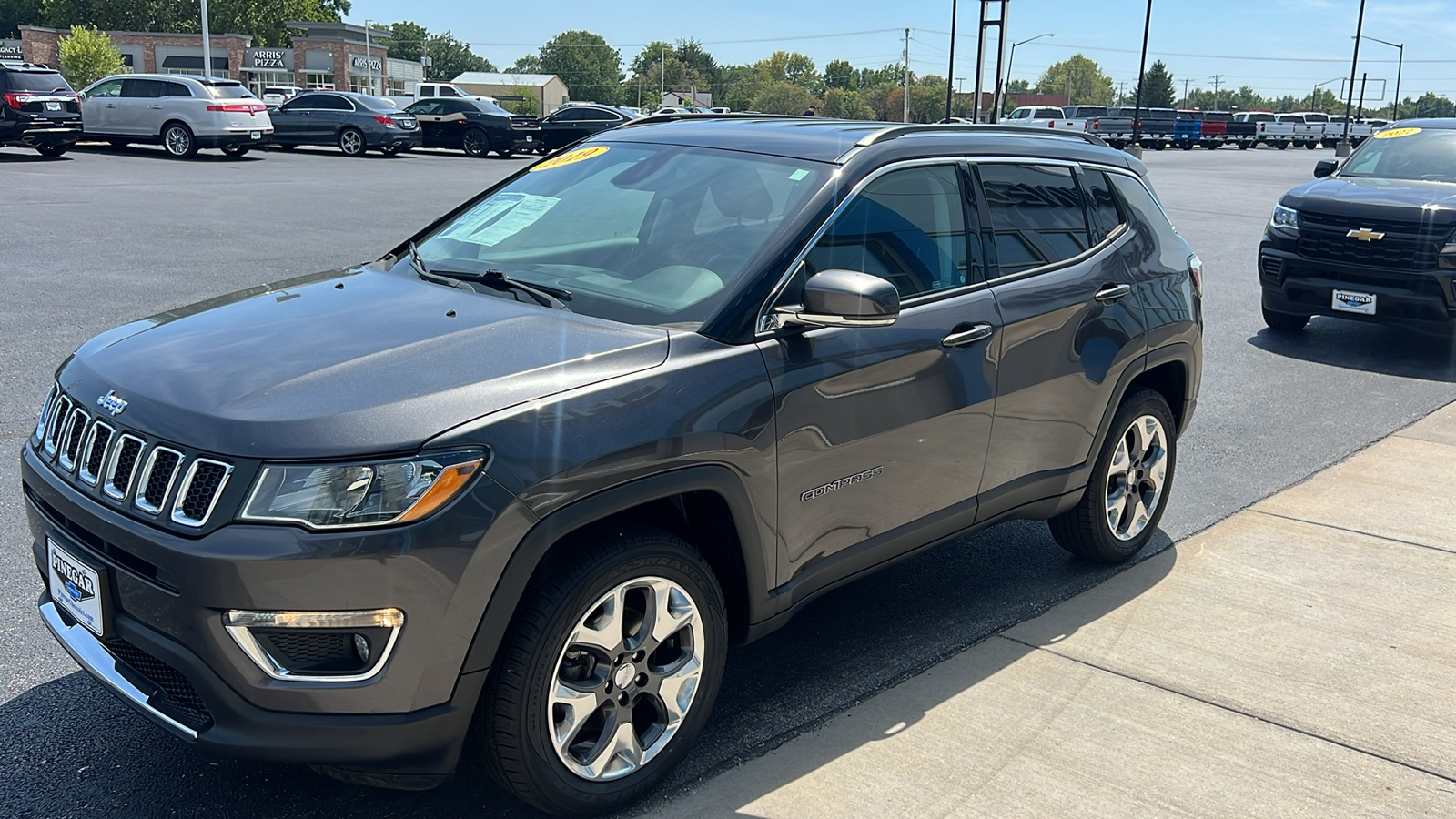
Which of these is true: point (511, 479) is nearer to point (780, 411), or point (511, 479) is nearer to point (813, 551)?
point (780, 411)

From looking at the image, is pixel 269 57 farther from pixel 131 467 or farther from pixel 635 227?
pixel 131 467

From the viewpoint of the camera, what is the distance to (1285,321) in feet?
35.0

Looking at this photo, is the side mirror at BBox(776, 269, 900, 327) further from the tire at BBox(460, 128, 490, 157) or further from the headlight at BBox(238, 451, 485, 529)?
the tire at BBox(460, 128, 490, 157)

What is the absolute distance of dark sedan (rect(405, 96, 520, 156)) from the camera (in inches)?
1243

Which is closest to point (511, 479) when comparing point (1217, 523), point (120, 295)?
point (1217, 523)

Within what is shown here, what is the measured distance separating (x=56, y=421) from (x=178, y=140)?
24.8m

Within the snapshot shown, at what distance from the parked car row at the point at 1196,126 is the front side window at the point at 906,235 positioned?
1770 inches

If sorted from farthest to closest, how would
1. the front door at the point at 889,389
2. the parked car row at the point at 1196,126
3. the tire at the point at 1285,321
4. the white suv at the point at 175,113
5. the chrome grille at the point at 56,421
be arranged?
1. the parked car row at the point at 1196,126
2. the white suv at the point at 175,113
3. the tire at the point at 1285,321
4. the front door at the point at 889,389
5. the chrome grille at the point at 56,421

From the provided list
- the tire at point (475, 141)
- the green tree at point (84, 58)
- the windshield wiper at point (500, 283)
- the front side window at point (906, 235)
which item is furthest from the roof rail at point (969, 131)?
the green tree at point (84, 58)

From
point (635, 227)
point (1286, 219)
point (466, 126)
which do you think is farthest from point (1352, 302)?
point (466, 126)

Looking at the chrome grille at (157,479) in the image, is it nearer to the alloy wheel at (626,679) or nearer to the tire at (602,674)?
the tire at (602,674)

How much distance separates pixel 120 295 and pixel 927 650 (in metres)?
7.69

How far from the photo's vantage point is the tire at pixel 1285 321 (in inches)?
418

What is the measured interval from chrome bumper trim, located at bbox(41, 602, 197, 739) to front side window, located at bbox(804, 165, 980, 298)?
6.79ft
